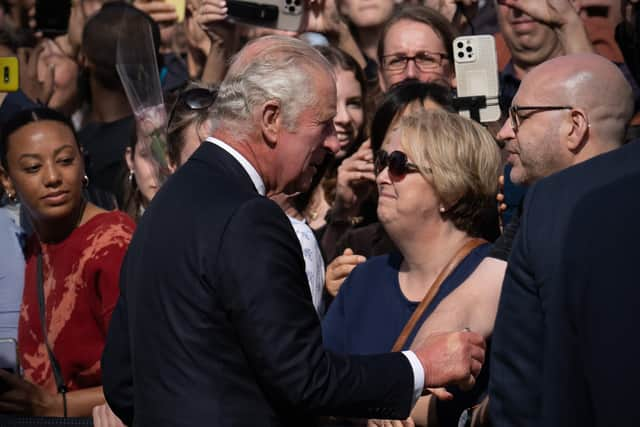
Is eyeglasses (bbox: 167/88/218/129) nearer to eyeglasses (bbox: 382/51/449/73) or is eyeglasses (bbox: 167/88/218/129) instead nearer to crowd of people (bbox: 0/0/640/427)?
crowd of people (bbox: 0/0/640/427)

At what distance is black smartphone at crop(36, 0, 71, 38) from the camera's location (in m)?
7.90

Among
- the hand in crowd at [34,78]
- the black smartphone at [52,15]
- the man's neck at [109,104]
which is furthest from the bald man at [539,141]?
the black smartphone at [52,15]

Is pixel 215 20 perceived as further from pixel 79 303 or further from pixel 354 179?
pixel 79 303

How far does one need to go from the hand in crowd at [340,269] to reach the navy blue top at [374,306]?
227 mm

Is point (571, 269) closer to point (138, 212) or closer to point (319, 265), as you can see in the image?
point (319, 265)

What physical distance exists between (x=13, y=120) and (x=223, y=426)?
2.62 metres

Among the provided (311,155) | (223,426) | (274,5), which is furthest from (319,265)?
(274,5)

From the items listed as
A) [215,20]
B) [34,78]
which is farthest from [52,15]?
[215,20]

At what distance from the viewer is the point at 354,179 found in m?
5.51

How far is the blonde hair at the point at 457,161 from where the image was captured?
442 cm

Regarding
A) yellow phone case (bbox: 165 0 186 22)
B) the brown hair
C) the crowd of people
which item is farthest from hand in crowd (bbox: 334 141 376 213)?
yellow phone case (bbox: 165 0 186 22)

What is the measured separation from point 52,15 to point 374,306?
4.33 meters

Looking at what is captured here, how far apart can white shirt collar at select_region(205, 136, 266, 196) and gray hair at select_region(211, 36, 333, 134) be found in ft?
0.20

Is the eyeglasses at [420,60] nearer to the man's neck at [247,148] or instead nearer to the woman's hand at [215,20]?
the woman's hand at [215,20]
